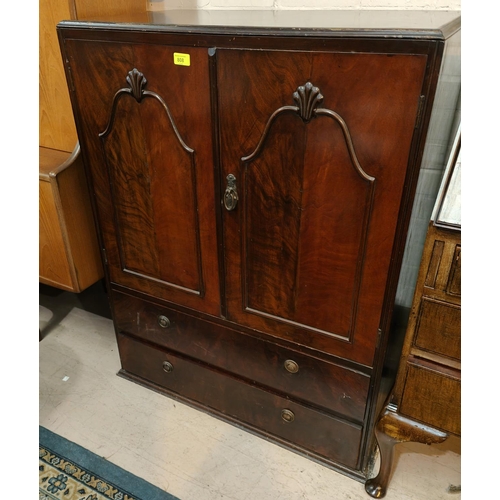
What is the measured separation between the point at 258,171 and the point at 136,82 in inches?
16.2

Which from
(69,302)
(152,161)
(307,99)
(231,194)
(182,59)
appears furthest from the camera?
(69,302)

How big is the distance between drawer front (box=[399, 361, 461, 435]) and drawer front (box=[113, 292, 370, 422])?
0.49 ft

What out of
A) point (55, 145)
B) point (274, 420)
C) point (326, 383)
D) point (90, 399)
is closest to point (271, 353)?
point (326, 383)

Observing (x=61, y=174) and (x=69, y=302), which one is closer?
(x=61, y=174)

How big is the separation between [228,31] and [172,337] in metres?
1.05

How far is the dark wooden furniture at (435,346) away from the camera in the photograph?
0.92 meters

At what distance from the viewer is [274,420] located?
60.7 inches

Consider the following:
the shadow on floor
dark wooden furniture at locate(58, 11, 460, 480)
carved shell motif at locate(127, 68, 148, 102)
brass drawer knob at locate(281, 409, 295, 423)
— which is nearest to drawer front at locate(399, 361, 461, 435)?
dark wooden furniture at locate(58, 11, 460, 480)

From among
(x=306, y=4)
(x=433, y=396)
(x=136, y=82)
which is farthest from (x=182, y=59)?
(x=433, y=396)

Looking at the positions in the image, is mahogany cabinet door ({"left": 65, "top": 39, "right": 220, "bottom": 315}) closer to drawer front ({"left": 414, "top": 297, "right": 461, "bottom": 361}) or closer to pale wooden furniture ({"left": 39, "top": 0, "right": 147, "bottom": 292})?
pale wooden furniture ({"left": 39, "top": 0, "right": 147, "bottom": 292})

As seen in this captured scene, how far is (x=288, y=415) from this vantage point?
1.48m

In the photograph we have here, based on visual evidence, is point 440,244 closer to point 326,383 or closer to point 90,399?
point 326,383

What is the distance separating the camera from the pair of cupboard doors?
→ 96cm

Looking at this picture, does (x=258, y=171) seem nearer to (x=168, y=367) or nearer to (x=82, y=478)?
(x=168, y=367)
